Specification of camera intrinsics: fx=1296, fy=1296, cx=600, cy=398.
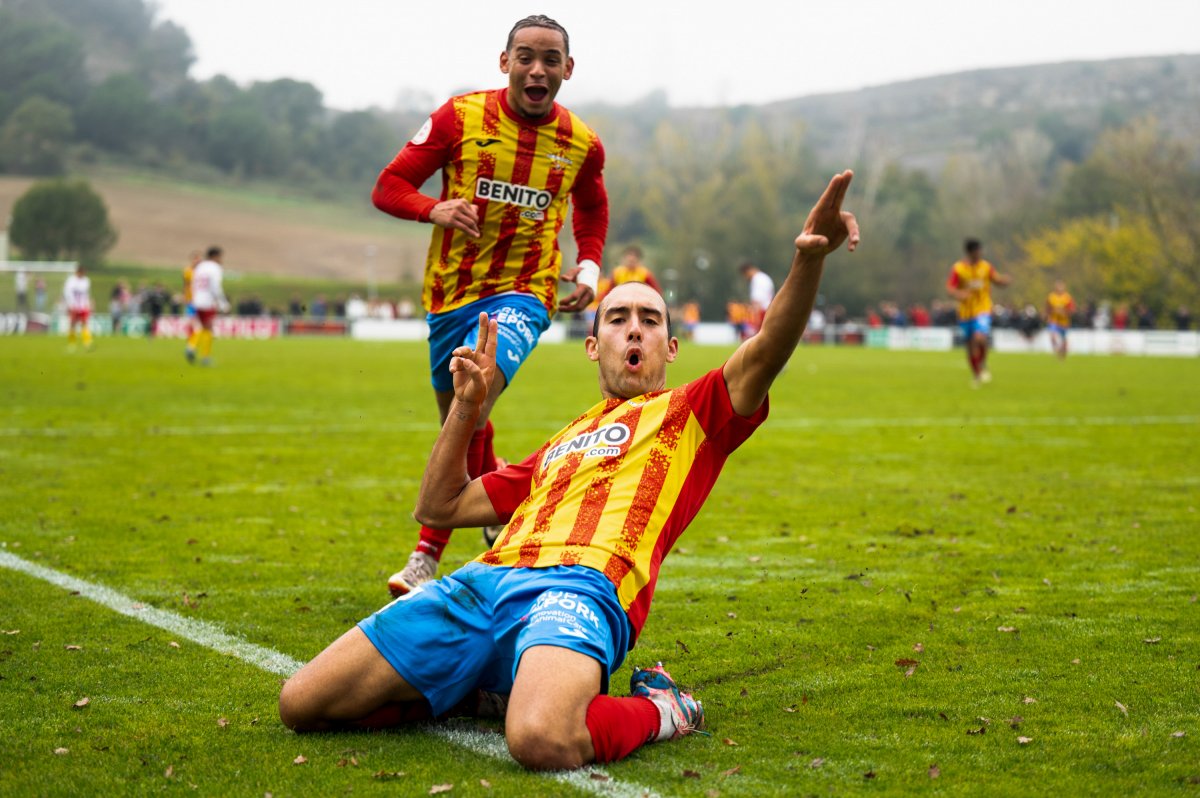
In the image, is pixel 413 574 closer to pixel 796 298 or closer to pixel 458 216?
pixel 458 216

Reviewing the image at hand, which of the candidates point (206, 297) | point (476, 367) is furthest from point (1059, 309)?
point (476, 367)

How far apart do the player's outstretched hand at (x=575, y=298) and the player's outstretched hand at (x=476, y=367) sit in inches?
79.2

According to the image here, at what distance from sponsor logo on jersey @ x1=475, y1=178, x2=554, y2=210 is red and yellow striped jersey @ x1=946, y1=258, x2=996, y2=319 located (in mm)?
16254

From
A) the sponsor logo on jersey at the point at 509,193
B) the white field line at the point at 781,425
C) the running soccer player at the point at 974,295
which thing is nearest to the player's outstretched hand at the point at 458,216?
the sponsor logo on jersey at the point at 509,193

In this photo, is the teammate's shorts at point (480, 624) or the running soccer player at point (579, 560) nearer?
the running soccer player at point (579, 560)

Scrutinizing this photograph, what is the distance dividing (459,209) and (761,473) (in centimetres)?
517

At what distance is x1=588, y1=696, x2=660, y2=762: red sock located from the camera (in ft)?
11.4

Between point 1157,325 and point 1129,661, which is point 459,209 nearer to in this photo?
point 1129,661

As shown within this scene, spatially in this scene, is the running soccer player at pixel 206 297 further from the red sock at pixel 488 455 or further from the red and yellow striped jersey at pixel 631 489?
the red and yellow striped jersey at pixel 631 489

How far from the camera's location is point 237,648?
4.73 meters

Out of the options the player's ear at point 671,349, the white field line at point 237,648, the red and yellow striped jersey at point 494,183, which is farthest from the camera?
the red and yellow striped jersey at point 494,183

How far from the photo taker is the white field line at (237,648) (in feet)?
10.9

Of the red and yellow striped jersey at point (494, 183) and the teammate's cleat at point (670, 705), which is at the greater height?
the red and yellow striped jersey at point (494, 183)

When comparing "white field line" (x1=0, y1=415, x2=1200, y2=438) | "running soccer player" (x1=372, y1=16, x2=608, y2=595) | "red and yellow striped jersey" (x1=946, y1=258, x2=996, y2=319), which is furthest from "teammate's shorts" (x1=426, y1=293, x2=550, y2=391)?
"red and yellow striped jersey" (x1=946, y1=258, x2=996, y2=319)
